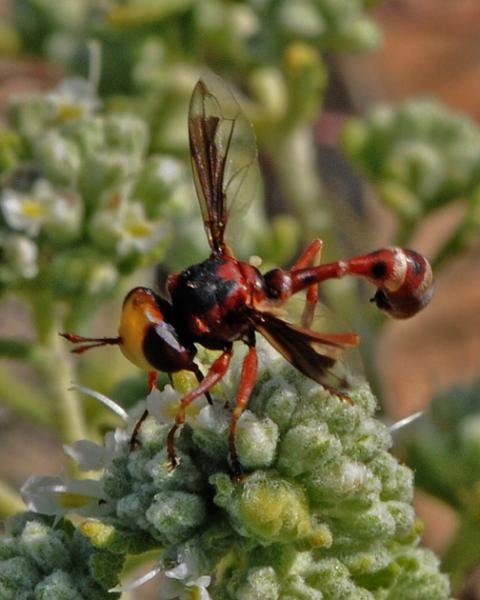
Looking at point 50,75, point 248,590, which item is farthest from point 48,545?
point 50,75

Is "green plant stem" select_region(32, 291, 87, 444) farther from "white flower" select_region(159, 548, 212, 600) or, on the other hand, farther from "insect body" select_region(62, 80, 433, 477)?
"white flower" select_region(159, 548, 212, 600)

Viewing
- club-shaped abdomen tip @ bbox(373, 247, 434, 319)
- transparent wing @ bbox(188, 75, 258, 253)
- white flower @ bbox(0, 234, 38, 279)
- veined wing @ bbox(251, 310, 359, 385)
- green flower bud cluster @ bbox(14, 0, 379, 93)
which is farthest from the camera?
green flower bud cluster @ bbox(14, 0, 379, 93)

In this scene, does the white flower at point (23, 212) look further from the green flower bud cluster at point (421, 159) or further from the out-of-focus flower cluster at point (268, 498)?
the green flower bud cluster at point (421, 159)

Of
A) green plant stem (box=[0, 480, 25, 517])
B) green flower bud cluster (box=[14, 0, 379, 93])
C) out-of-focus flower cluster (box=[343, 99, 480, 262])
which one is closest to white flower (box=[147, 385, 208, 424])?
green plant stem (box=[0, 480, 25, 517])

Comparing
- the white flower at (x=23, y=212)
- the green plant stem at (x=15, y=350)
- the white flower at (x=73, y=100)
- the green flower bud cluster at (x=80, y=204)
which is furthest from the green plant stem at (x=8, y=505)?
the white flower at (x=73, y=100)

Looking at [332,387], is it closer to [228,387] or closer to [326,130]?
[228,387]

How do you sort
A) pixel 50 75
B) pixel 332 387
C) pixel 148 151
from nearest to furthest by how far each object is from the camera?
pixel 332 387
pixel 148 151
pixel 50 75
